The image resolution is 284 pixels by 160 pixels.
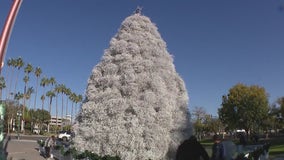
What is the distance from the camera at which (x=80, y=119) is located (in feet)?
39.7

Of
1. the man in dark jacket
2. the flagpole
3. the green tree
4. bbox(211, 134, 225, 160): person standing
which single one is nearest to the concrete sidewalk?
bbox(211, 134, 225, 160): person standing

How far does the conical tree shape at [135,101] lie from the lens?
10797 mm

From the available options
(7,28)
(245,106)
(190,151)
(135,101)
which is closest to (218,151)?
(190,151)

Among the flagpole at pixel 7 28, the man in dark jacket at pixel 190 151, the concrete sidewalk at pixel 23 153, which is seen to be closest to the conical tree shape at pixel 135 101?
the man in dark jacket at pixel 190 151

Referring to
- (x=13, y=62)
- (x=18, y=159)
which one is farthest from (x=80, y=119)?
(x=13, y=62)

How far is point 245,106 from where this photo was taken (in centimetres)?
5997

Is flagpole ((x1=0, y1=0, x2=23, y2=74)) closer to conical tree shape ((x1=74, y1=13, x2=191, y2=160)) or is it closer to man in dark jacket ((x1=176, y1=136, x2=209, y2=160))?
man in dark jacket ((x1=176, y1=136, x2=209, y2=160))

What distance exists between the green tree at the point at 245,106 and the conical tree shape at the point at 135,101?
163 ft

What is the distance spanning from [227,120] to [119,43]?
2052 inches

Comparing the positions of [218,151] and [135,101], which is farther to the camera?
[135,101]

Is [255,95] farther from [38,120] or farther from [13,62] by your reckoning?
[38,120]

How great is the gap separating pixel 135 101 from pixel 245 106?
51.0 meters

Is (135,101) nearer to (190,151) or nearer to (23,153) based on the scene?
(190,151)

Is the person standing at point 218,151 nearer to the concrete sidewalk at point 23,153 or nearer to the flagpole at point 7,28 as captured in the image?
the flagpole at point 7,28
